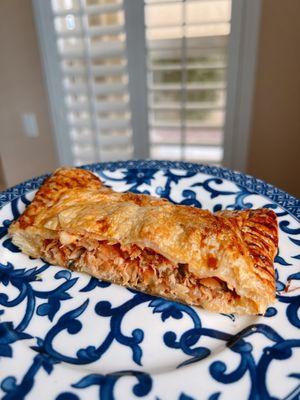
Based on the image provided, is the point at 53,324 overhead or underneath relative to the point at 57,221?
underneath

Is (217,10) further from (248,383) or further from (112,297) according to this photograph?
(248,383)

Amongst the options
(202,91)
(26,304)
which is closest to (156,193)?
(26,304)

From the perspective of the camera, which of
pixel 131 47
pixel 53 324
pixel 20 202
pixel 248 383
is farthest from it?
pixel 131 47

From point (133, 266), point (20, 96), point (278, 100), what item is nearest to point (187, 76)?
point (278, 100)

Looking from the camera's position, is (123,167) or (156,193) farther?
(123,167)

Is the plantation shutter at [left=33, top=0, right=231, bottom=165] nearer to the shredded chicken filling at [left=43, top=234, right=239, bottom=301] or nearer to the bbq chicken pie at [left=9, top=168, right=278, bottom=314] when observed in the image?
the bbq chicken pie at [left=9, top=168, right=278, bottom=314]

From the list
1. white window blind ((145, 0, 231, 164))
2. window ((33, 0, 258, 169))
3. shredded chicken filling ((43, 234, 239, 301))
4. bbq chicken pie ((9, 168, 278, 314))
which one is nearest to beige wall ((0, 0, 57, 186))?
window ((33, 0, 258, 169))

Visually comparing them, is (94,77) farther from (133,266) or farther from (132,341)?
(132,341)

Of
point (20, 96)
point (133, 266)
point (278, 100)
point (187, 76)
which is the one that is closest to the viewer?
point (133, 266)
